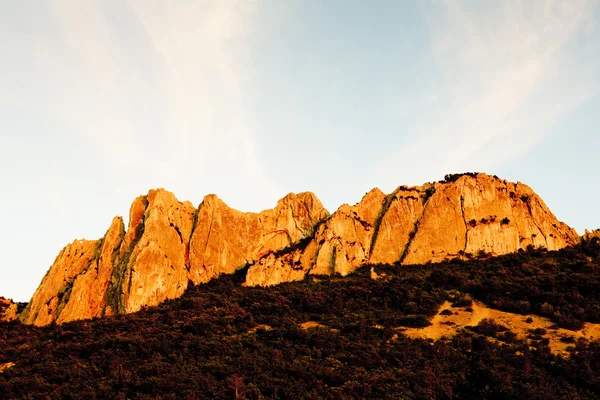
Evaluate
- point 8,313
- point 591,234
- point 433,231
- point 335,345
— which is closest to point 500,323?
point 335,345

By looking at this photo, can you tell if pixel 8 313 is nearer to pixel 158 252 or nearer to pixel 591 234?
pixel 158 252

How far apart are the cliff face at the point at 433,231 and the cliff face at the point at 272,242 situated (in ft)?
0.57

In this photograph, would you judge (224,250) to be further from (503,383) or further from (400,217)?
(503,383)

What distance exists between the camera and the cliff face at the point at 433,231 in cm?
7294

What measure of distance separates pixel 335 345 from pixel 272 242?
43064 mm

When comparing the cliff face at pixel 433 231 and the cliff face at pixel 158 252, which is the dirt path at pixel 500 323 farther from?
the cliff face at pixel 158 252

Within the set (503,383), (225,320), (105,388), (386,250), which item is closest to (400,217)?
(386,250)

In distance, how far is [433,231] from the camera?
74.6 meters

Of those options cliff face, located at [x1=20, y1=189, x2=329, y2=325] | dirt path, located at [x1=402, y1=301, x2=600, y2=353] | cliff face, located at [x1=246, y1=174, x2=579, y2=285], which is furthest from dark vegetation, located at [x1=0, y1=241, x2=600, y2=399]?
cliff face, located at [x1=20, y1=189, x2=329, y2=325]

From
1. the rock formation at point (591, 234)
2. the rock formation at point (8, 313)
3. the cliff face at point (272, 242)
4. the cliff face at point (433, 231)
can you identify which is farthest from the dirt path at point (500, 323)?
the rock formation at point (8, 313)

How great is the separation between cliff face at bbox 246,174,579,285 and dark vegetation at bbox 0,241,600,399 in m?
4.00

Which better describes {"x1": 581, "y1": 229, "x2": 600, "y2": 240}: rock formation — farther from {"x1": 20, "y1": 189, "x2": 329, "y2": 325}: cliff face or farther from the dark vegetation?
{"x1": 20, "y1": 189, "x2": 329, "y2": 325}: cliff face

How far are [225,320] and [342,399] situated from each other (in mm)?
26026

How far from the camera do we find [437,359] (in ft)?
134
